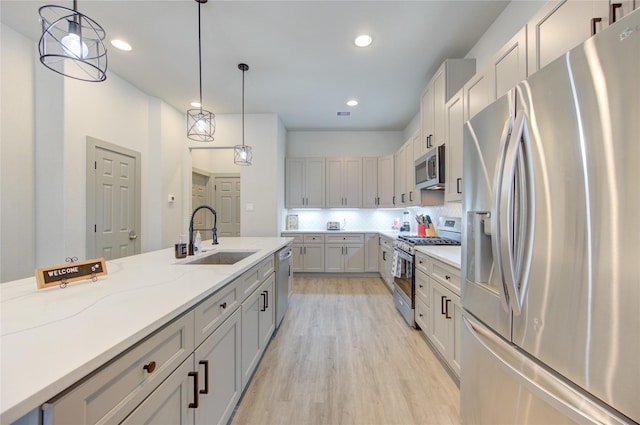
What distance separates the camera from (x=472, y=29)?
7.97 ft

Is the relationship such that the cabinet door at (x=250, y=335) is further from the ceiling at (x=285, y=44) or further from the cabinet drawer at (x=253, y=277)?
the ceiling at (x=285, y=44)

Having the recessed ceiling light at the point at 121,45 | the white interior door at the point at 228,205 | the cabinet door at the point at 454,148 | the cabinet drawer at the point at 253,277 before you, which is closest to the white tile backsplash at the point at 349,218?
the white interior door at the point at 228,205

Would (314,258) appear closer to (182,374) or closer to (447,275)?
(447,275)

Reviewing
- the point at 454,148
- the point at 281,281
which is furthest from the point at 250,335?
the point at 454,148

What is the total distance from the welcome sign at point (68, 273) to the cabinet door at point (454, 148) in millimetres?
2674

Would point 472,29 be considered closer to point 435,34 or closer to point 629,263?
point 435,34

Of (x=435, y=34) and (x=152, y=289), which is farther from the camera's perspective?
(x=435, y=34)

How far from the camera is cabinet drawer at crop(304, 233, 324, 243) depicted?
4973mm

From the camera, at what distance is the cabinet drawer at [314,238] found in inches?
196

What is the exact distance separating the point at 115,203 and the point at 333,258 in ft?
11.4

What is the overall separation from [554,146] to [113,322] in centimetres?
157

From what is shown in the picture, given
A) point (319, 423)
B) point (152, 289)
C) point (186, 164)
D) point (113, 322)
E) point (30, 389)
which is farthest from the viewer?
point (186, 164)

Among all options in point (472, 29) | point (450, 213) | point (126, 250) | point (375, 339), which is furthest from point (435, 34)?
point (126, 250)

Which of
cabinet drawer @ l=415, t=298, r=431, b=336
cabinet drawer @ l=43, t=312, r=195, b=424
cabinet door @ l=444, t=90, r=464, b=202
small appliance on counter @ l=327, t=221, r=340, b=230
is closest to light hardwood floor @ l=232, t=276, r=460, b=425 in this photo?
cabinet drawer @ l=415, t=298, r=431, b=336
